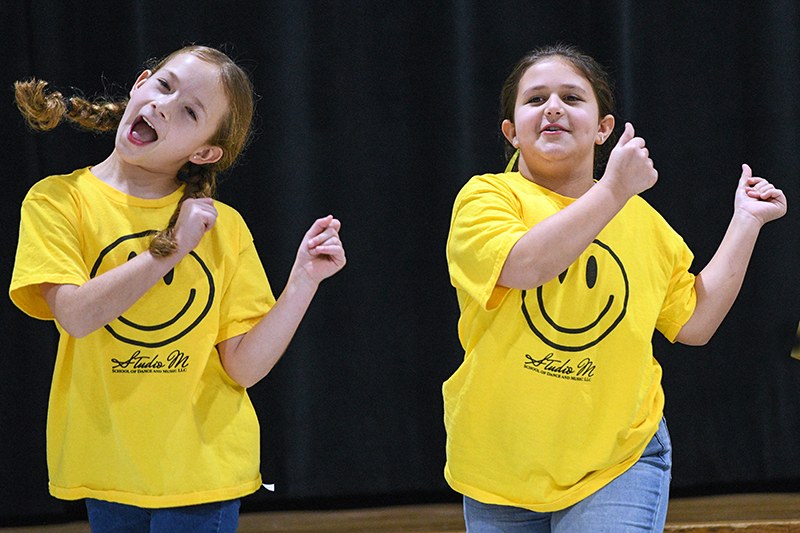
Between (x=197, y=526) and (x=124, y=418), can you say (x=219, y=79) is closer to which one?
(x=124, y=418)

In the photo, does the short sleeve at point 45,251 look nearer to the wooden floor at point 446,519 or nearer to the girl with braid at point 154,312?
the girl with braid at point 154,312

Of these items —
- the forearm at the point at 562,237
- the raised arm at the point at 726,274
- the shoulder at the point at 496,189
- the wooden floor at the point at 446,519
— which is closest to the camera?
the forearm at the point at 562,237

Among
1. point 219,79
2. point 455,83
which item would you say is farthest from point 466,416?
point 455,83

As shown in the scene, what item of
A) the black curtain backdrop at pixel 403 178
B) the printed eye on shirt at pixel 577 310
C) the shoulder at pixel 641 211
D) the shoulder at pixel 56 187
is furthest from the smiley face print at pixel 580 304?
the black curtain backdrop at pixel 403 178

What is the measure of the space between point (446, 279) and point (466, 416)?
1.05 metres

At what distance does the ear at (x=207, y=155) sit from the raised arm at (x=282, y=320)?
0.22 m

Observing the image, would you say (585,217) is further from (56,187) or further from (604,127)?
(56,187)

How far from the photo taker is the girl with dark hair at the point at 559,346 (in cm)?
107

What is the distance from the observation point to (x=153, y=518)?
43.6 inches

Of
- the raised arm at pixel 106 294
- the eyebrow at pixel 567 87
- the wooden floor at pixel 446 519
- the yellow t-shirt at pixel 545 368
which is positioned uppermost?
the eyebrow at pixel 567 87

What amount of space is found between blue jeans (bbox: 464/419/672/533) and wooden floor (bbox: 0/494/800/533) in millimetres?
968

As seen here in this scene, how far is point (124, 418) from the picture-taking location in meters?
1.10

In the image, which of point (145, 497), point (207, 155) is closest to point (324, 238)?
point (207, 155)

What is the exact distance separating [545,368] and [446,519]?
3.86 ft
